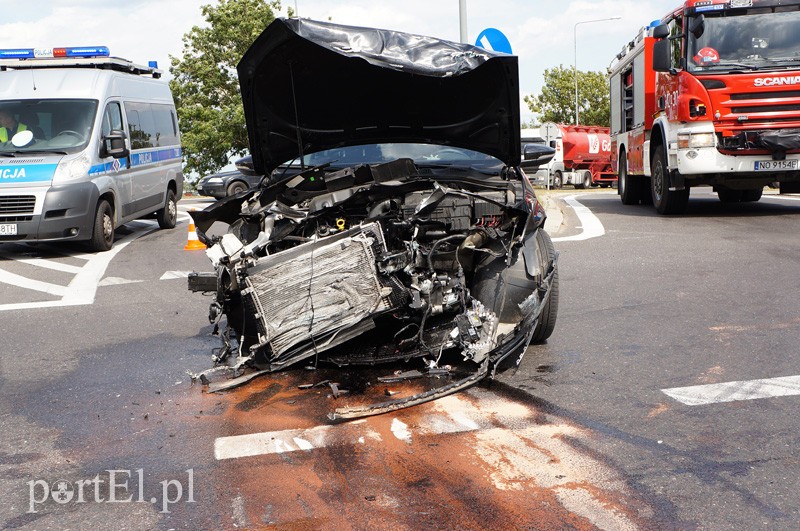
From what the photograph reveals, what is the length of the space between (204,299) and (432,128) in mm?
3043

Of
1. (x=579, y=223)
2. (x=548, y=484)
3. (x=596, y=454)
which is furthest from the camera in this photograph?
(x=579, y=223)

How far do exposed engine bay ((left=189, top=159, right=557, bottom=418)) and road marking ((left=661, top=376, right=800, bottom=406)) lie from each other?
0.98m

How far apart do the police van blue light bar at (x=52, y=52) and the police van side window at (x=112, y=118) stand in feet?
3.35

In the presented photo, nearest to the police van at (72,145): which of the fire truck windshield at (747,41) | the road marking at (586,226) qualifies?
the road marking at (586,226)

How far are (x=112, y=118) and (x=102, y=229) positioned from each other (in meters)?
1.79

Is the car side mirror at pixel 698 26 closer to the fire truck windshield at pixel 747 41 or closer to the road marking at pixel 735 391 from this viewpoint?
the fire truck windshield at pixel 747 41

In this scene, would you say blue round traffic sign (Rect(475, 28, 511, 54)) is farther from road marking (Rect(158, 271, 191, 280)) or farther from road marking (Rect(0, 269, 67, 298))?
road marking (Rect(0, 269, 67, 298))

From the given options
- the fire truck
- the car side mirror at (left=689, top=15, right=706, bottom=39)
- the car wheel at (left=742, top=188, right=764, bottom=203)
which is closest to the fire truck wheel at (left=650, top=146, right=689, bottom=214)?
the fire truck

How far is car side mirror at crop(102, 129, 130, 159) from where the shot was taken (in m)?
12.8

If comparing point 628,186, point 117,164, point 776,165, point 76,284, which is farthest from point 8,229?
point 628,186

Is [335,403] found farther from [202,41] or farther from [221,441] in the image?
[202,41]

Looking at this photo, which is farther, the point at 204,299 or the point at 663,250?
the point at 663,250

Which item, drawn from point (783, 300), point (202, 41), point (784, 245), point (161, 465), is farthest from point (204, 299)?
point (202, 41)

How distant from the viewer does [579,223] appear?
46.6 ft
